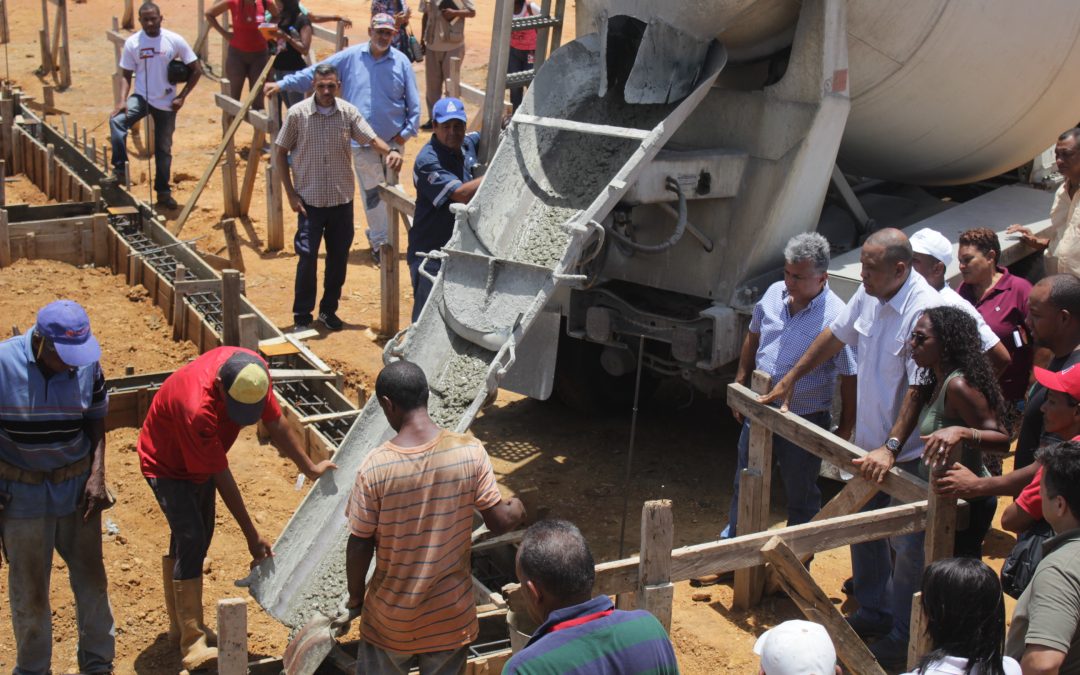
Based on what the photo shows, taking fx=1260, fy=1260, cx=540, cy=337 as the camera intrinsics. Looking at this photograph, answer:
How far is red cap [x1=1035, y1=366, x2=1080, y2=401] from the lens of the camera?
4641mm

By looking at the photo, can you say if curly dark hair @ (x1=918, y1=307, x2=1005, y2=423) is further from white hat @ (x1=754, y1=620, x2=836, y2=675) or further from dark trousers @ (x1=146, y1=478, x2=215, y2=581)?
dark trousers @ (x1=146, y1=478, x2=215, y2=581)

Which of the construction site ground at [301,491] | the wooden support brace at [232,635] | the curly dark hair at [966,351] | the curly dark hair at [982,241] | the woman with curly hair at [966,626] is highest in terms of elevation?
the curly dark hair at [982,241]

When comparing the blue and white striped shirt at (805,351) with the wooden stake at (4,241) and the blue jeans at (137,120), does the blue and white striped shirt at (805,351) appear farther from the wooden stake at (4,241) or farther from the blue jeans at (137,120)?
the blue jeans at (137,120)

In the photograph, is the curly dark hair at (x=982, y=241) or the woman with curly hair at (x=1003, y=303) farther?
the curly dark hair at (x=982, y=241)

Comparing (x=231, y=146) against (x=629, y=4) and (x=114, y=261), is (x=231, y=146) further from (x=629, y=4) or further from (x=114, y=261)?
(x=629, y=4)

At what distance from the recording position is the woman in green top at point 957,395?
4.97 meters

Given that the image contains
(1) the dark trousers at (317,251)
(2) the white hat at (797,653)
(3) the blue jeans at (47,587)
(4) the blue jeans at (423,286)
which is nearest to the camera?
(2) the white hat at (797,653)

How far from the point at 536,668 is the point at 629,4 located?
4.89m

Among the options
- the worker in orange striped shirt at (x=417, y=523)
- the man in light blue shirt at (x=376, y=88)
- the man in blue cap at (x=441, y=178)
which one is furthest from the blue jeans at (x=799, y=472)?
the man in light blue shirt at (x=376, y=88)

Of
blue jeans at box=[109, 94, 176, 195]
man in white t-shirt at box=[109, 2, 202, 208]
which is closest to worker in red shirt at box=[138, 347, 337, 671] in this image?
man in white t-shirt at box=[109, 2, 202, 208]

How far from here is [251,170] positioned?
12016 mm

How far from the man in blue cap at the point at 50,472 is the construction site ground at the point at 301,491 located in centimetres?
47

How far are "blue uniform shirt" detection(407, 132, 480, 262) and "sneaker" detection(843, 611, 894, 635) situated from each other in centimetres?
336

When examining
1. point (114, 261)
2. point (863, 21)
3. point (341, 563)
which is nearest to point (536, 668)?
point (341, 563)
